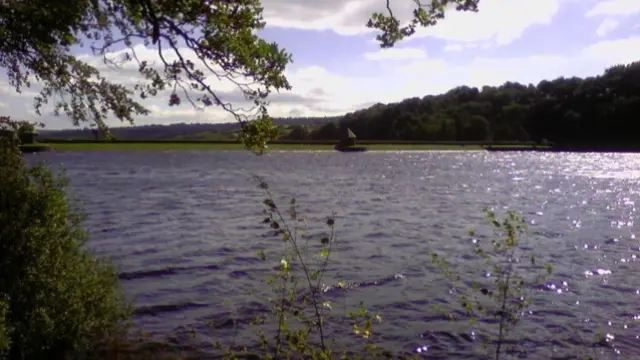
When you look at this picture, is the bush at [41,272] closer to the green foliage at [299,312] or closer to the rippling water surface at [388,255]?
the rippling water surface at [388,255]

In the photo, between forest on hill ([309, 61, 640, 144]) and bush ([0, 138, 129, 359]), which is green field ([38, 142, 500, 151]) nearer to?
forest on hill ([309, 61, 640, 144])

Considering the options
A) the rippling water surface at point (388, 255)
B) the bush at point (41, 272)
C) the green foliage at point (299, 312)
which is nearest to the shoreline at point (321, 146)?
the rippling water surface at point (388, 255)

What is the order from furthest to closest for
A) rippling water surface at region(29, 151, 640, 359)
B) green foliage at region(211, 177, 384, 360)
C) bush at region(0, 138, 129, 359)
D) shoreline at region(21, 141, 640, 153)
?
shoreline at region(21, 141, 640, 153), rippling water surface at region(29, 151, 640, 359), bush at region(0, 138, 129, 359), green foliage at region(211, 177, 384, 360)

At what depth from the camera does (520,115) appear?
5689 inches

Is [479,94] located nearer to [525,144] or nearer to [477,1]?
[525,144]

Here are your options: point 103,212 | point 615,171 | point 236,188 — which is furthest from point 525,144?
point 103,212

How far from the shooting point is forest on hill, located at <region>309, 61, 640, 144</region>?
118375mm

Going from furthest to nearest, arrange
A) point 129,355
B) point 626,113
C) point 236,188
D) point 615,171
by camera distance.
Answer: point 626,113 < point 615,171 < point 236,188 < point 129,355

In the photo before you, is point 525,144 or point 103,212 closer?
point 103,212

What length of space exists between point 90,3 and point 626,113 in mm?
117012

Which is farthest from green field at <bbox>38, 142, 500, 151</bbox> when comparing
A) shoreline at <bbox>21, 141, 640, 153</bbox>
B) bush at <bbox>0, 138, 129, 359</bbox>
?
bush at <bbox>0, 138, 129, 359</bbox>

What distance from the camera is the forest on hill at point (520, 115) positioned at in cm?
11838

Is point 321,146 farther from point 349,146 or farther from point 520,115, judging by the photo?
point 520,115

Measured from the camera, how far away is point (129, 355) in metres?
11.5
